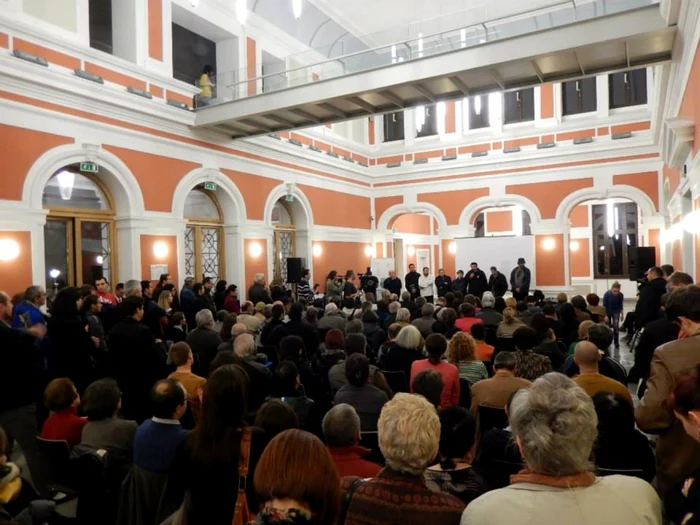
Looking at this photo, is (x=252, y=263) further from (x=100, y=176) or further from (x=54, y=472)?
(x=54, y=472)

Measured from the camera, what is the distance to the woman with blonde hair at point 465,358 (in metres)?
3.96

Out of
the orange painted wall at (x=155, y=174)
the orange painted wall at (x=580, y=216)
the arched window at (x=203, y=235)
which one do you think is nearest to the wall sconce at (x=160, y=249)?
the orange painted wall at (x=155, y=174)

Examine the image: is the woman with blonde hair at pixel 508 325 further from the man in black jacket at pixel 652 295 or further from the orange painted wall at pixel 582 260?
the orange painted wall at pixel 582 260

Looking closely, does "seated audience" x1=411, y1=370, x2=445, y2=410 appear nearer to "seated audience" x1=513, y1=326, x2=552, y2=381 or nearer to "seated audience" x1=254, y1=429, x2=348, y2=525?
"seated audience" x1=513, y1=326, x2=552, y2=381

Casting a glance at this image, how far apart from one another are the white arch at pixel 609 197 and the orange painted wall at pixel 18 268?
39.4 feet

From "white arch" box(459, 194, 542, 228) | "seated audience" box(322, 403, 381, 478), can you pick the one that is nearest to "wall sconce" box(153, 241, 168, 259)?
"seated audience" box(322, 403, 381, 478)

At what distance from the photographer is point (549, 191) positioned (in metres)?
14.0

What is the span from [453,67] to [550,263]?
750cm

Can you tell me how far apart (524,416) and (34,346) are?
3.28 metres

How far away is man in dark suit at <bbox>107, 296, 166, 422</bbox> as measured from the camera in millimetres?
3928

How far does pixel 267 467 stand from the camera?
4.35 ft

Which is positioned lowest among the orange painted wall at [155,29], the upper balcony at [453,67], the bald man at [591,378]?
the bald man at [591,378]

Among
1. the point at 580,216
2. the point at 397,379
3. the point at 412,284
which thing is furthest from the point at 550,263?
the point at 397,379

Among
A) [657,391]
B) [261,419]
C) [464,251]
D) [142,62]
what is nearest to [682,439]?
[657,391]
